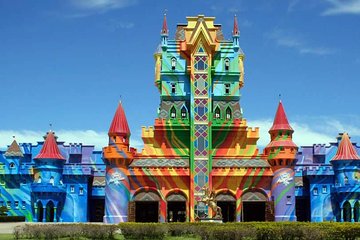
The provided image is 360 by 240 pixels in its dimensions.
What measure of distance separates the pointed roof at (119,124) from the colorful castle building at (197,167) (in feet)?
0.34

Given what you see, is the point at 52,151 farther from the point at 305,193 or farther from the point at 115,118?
the point at 305,193

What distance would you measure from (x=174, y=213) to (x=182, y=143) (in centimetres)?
701

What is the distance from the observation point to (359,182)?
57.5 meters

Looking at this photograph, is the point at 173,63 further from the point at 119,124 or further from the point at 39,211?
the point at 39,211

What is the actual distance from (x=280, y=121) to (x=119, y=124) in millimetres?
16137

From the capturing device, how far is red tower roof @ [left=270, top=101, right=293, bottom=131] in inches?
2235

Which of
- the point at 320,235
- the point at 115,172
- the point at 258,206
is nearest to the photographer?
the point at 320,235

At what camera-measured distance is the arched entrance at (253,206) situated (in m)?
54.8

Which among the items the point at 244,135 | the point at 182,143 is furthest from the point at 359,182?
A: the point at 182,143

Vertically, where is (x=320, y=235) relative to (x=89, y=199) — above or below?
below

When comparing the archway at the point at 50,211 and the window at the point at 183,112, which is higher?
the window at the point at 183,112

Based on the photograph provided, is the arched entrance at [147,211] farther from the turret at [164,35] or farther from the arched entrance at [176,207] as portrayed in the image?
the turret at [164,35]

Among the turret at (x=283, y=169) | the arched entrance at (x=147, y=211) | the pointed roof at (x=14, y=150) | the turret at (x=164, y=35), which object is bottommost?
the arched entrance at (x=147, y=211)

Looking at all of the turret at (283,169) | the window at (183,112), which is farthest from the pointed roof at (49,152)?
the turret at (283,169)
